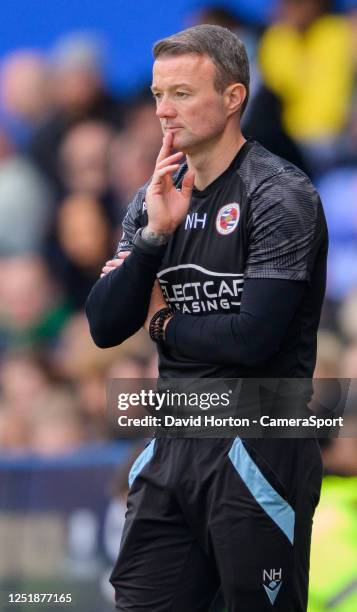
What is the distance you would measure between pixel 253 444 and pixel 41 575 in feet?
7.61

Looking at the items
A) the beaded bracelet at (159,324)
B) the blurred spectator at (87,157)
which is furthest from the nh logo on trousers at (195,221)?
the blurred spectator at (87,157)

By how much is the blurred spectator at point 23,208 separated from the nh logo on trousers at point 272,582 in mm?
2400

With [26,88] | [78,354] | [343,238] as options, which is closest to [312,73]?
[343,238]

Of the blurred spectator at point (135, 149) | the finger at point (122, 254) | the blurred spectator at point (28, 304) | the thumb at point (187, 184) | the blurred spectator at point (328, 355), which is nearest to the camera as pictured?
the thumb at point (187, 184)

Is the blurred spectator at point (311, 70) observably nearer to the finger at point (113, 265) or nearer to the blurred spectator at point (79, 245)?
the blurred spectator at point (79, 245)

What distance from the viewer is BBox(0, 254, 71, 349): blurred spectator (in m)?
4.74

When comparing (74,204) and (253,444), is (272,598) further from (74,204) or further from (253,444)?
(74,204)

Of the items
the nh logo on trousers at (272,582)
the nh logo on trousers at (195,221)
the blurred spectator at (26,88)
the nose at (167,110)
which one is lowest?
the nh logo on trousers at (272,582)

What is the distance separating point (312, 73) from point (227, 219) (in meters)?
1.87

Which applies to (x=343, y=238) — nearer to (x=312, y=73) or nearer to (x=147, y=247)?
(x=312, y=73)

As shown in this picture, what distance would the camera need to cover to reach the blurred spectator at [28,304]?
15.5 ft

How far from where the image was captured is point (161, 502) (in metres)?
2.72

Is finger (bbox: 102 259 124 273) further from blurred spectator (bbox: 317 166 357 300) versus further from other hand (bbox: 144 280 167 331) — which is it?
blurred spectator (bbox: 317 166 357 300)

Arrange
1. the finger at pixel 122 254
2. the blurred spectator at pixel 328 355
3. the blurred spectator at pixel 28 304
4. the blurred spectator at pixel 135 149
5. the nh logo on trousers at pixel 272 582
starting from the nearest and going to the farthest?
the nh logo on trousers at pixel 272 582, the finger at pixel 122 254, the blurred spectator at pixel 328 355, the blurred spectator at pixel 135 149, the blurred spectator at pixel 28 304
